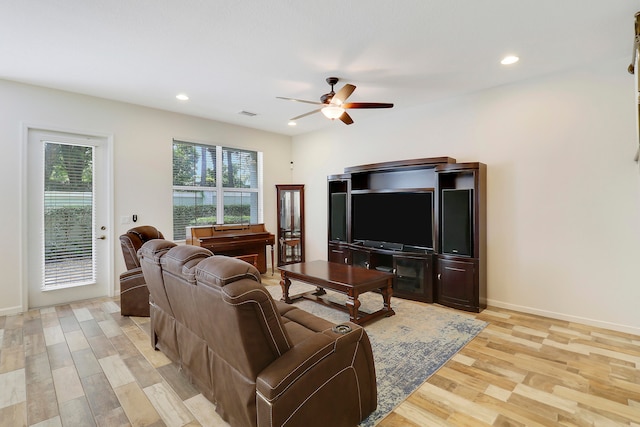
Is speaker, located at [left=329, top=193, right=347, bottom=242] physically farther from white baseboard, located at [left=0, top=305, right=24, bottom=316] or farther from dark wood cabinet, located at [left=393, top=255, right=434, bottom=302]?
white baseboard, located at [left=0, top=305, right=24, bottom=316]

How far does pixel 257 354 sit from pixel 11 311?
161 inches

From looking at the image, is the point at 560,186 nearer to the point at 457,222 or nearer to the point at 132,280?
the point at 457,222

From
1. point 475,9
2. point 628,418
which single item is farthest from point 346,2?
point 628,418

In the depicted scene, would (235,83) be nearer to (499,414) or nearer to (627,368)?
(499,414)

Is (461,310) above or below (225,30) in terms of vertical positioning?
below

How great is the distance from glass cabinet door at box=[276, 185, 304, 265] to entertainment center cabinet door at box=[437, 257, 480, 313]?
3.02 metres

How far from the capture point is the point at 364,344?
1.89m

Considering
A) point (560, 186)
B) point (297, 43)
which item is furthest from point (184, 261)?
point (560, 186)

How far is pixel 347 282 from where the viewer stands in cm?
331

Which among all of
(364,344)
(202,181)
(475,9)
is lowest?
(364,344)

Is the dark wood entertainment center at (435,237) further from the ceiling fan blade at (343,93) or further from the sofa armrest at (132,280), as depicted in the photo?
the sofa armrest at (132,280)

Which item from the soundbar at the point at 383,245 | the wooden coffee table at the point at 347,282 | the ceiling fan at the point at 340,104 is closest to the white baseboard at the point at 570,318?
the soundbar at the point at 383,245

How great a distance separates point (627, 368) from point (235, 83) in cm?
469

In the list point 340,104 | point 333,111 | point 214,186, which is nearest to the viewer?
point 340,104
